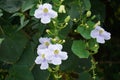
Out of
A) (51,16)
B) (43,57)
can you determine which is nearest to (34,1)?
(51,16)

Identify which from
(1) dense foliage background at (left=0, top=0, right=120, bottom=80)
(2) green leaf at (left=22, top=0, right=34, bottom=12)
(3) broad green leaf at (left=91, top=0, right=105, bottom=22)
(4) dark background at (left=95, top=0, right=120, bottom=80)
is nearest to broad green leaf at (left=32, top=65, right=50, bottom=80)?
(1) dense foliage background at (left=0, top=0, right=120, bottom=80)

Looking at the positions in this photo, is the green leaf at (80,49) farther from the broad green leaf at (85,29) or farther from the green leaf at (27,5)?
the green leaf at (27,5)

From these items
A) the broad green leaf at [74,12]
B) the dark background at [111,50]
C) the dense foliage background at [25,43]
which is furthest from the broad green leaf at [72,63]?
the dark background at [111,50]

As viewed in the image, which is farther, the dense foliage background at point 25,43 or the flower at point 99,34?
the dense foliage background at point 25,43

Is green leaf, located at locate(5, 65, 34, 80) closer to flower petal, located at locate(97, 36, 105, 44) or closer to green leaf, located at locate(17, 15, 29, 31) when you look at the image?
green leaf, located at locate(17, 15, 29, 31)

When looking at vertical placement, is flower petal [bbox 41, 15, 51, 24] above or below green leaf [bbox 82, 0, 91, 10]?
below
